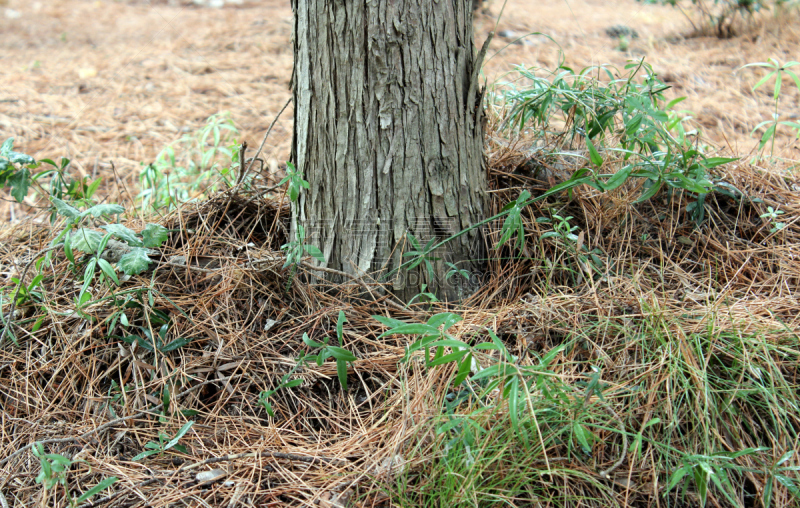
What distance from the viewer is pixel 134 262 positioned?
62.8 inches

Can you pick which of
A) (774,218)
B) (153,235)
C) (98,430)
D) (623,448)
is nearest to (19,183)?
(153,235)

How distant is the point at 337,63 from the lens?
1.63m

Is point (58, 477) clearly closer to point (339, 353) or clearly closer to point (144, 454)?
point (144, 454)

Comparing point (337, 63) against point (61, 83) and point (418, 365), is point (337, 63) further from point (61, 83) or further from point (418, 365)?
point (61, 83)


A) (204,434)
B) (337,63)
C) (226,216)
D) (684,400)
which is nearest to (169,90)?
(226,216)

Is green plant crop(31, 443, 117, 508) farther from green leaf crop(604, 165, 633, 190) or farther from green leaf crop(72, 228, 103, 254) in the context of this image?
green leaf crop(604, 165, 633, 190)

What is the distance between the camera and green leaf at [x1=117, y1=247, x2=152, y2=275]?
158 centimetres

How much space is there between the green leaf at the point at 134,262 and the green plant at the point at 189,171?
Answer: 1.47 feet

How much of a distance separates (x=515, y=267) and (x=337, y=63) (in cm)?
90

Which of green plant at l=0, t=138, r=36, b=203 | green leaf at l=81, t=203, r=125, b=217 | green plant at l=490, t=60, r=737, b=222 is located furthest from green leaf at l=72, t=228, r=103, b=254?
green plant at l=490, t=60, r=737, b=222

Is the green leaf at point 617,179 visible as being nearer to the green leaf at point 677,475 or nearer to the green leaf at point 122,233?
the green leaf at point 677,475

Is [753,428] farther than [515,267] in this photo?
No

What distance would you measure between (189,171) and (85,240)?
1.26m

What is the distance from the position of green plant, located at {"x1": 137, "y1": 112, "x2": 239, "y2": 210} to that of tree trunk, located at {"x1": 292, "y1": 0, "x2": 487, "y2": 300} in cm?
51
